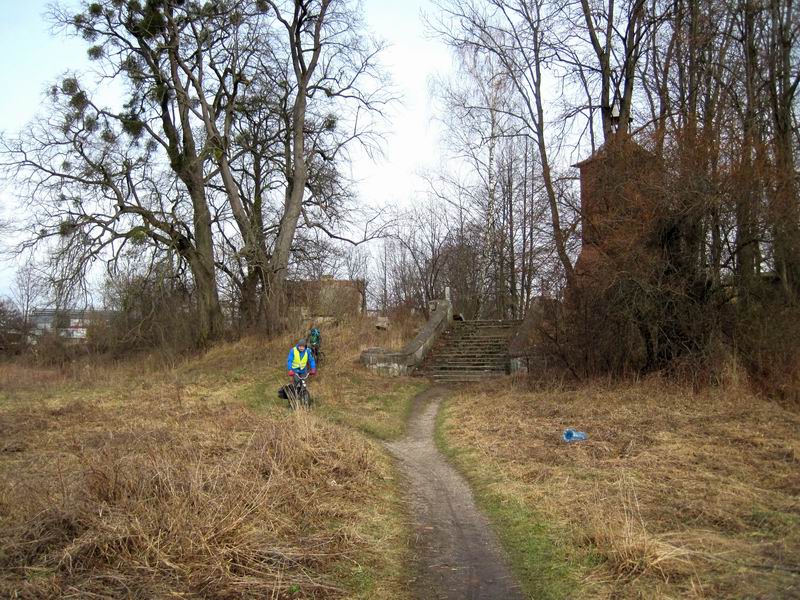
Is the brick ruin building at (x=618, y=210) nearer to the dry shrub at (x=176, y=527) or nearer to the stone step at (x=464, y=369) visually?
the stone step at (x=464, y=369)

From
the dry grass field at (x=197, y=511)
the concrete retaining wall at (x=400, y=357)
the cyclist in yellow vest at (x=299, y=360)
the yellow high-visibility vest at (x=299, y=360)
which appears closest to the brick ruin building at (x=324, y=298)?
the concrete retaining wall at (x=400, y=357)

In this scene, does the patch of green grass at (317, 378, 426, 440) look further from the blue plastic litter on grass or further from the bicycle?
A: the blue plastic litter on grass

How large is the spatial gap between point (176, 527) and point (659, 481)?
5.04m

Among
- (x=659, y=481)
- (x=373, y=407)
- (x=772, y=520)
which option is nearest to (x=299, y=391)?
(x=373, y=407)

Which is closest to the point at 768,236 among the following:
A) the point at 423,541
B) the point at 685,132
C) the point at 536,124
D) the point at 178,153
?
the point at 685,132

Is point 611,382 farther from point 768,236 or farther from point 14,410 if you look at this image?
point 14,410

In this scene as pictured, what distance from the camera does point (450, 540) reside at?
6082 millimetres

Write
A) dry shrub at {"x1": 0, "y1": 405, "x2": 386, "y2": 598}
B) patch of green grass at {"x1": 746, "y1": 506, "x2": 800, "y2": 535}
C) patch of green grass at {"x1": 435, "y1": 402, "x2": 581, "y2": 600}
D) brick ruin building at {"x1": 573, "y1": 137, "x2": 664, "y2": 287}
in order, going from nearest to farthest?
1. dry shrub at {"x1": 0, "y1": 405, "x2": 386, "y2": 598}
2. patch of green grass at {"x1": 435, "y1": 402, "x2": 581, "y2": 600}
3. patch of green grass at {"x1": 746, "y1": 506, "x2": 800, "y2": 535}
4. brick ruin building at {"x1": 573, "y1": 137, "x2": 664, "y2": 287}

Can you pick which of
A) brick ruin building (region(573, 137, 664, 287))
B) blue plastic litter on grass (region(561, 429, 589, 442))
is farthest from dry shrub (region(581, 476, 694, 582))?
brick ruin building (region(573, 137, 664, 287))

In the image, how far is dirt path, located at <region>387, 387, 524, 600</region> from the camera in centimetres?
489

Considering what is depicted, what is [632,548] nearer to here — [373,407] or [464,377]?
[373,407]

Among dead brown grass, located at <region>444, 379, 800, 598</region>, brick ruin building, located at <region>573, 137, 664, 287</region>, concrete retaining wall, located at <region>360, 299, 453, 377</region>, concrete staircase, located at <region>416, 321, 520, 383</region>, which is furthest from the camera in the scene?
concrete retaining wall, located at <region>360, 299, 453, 377</region>

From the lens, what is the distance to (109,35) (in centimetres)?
2294

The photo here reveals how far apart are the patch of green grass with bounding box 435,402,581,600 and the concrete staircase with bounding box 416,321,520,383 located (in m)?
11.3
